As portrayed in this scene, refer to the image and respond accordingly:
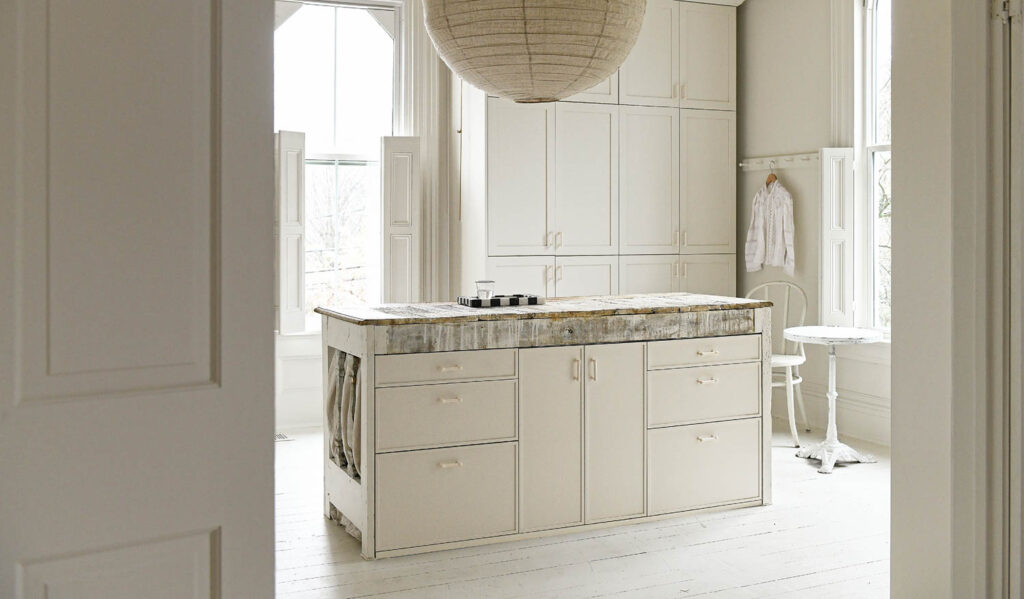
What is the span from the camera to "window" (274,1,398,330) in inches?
227

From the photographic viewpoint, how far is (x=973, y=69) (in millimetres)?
2297

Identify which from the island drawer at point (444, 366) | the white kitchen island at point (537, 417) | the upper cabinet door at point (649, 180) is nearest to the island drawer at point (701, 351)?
the white kitchen island at point (537, 417)

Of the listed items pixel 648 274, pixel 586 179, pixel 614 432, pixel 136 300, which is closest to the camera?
pixel 136 300

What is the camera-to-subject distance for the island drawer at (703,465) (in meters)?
3.77

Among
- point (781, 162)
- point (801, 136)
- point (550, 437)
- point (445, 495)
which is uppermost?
point (801, 136)

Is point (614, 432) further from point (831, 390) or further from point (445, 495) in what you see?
point (831, 390)

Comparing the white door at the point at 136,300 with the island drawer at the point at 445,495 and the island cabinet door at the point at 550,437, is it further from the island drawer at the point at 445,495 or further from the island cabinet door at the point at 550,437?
the island cabinet door at the point at 550,437

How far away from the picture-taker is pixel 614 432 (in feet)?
12.1

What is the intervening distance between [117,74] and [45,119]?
0.39 feet

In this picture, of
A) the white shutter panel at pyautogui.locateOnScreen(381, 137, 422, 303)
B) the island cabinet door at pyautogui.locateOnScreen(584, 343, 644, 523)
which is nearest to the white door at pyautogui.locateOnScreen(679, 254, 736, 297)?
the white shutter panel at pyautogui.locateOnScreen(381, 137, 422, 303)

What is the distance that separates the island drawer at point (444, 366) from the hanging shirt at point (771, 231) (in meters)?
2.92

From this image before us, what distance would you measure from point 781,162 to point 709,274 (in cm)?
91

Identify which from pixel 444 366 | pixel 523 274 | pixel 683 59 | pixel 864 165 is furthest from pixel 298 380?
pixel 864 165

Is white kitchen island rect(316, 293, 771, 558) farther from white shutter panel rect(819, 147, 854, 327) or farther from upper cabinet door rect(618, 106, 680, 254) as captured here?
upper cabinet door rect(618, 106, 680, 254)
